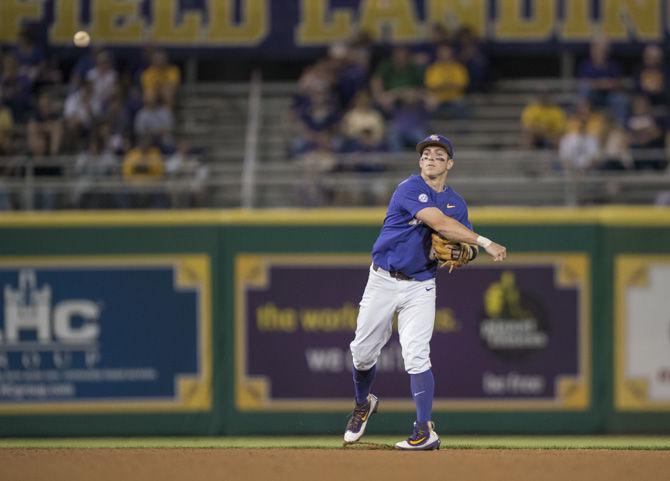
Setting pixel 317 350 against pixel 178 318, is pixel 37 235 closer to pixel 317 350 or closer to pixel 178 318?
pixel 178 318

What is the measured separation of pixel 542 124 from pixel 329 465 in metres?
7.92

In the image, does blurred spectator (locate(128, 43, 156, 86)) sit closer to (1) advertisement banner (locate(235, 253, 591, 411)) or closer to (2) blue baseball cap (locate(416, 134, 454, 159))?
(1) advertisement banner (locate(235, 253, 591, 411))

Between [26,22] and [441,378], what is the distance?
865cm

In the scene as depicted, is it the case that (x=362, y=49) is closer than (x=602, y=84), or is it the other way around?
(x=602, y=84)

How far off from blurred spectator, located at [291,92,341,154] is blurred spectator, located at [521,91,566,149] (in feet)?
7.35

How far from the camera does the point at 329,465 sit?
8398mm

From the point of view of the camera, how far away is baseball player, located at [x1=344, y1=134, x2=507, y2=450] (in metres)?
9.05

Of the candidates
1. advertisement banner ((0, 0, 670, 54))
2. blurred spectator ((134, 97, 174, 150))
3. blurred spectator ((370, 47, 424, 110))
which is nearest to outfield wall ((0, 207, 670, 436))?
blurred spectator ((134, 97, 174, 150))

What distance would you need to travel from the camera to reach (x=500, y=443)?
1109 cm

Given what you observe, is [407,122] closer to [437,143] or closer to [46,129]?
[46,129]

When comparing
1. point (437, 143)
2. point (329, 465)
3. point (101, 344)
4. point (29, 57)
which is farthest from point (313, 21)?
point (329, 465)

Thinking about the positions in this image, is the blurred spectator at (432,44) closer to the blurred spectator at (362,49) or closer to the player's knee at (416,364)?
the blurred spectator at (362,49)

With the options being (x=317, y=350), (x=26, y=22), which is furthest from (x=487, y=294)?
(x=26, y=22)

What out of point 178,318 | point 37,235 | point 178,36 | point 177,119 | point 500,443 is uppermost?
point 178,36
